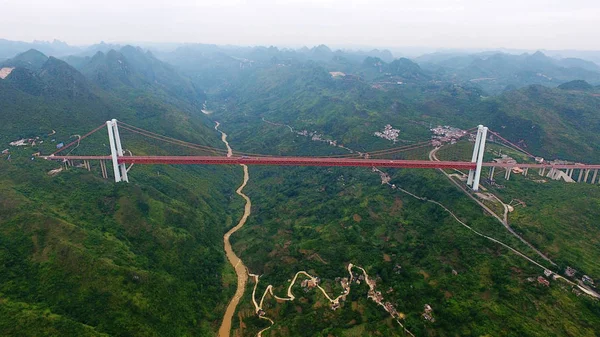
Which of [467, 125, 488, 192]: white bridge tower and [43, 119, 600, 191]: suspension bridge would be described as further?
[43, 119, 600, 191]: suspension bridge

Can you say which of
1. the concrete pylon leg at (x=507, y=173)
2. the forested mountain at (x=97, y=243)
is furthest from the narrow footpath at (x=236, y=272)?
the concrete pylon leg at (x=507, y=173)

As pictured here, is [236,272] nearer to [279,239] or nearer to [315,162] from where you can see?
[279,239]

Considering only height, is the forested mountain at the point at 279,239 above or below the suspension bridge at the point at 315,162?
below

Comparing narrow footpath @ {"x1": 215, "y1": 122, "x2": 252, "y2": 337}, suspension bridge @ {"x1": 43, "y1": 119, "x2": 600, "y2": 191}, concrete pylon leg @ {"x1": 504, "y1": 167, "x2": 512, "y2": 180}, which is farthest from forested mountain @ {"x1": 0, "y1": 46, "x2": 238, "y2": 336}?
concrete pylon leg @ {"x1": 504, "y1": 167, "x2": 512, "y2": 180}

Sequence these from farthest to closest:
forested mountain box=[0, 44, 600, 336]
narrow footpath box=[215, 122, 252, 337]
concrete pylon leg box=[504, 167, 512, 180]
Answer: concrete pylon leg box=[504, 167, 512, 180], narrow footpath box=[215, 122, 252, 337], forested mountain box=[0, 44, 600, 336]

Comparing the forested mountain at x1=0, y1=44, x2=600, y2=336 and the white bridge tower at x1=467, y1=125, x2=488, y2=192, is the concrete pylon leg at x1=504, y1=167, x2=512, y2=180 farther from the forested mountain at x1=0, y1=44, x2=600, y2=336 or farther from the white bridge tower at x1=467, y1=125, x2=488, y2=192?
the white bridge tower at x1=467, y1=125, x2=488, y2=192

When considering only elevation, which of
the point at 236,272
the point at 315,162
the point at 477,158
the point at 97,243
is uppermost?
the point at 315,162

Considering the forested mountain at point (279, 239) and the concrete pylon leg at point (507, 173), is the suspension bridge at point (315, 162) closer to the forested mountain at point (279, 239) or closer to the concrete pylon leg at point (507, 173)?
the concrete pylon leg at point (507, 173)

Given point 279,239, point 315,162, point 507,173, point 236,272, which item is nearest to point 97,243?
point 236,272

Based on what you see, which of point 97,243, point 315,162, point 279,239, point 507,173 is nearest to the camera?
point 97,243

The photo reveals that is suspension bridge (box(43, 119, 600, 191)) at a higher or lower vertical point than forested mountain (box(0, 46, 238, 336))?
higher

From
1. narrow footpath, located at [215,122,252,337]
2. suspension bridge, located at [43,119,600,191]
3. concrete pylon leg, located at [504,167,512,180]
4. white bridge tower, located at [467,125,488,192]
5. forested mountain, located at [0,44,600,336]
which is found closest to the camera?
forested mountain, located at [0,44,600,336]

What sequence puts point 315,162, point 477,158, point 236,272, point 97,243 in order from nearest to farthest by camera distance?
point 97,243, point 236,272, point 315,162, point 477,158

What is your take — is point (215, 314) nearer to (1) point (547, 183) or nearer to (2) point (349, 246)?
(2) point (349, 246)
